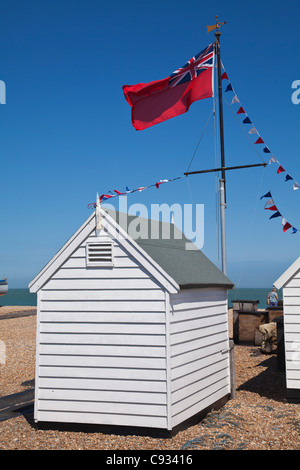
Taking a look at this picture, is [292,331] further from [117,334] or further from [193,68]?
[193,68]

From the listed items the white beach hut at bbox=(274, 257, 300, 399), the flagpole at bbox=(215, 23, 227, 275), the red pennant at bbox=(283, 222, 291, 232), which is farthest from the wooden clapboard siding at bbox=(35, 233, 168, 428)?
the red pennant at bbox=(283, 222, 291, 232)

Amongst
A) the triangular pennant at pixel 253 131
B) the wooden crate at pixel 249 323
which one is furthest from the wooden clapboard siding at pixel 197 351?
the wooden crate at pixel 249 323

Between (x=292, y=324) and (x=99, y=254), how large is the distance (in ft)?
16.0

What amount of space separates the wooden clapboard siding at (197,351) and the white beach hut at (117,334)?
0.02 m

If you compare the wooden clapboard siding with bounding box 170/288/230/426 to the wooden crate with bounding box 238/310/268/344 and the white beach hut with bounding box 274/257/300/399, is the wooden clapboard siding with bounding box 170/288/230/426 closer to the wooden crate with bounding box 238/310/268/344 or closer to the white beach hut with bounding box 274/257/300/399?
the white beach hut with bounding box 274/257/300/399

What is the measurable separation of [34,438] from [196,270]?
4683mm

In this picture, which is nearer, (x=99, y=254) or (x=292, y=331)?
(x=99, y=254)

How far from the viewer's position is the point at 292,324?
413 inches

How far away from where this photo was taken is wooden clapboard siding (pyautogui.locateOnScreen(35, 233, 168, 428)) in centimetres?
816

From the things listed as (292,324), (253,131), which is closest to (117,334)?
(292,324)

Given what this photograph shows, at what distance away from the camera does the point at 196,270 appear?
33.3ft

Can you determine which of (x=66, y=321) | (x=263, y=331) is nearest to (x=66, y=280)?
(x=66, y=321)

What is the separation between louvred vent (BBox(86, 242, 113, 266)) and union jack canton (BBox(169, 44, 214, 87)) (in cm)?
652

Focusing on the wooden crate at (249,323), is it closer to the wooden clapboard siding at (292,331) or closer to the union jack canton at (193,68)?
the wooden clapboard siding at (292,331)
